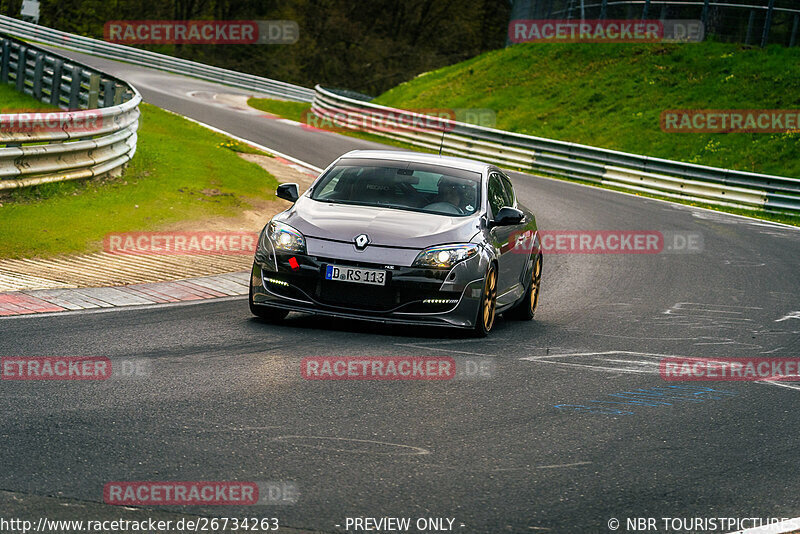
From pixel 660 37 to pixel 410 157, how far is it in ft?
106

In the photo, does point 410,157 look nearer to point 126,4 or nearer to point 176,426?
point 176,426

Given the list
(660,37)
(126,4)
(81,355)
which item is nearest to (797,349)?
(81,355)

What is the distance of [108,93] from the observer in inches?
874

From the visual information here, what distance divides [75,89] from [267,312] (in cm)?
1689

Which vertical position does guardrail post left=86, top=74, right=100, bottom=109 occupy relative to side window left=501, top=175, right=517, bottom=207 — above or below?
below

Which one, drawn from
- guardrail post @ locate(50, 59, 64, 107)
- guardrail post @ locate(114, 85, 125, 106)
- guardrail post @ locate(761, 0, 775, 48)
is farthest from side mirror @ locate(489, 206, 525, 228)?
guardrail post @ locate(761, 0, 775, 48)

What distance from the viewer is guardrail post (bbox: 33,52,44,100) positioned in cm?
2652

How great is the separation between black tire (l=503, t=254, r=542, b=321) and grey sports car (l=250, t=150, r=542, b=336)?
0.63m

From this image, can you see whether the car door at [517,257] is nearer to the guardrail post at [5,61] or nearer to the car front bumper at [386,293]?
the car front bumper at [386,293]

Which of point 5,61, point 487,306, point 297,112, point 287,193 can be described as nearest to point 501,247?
point 487,306

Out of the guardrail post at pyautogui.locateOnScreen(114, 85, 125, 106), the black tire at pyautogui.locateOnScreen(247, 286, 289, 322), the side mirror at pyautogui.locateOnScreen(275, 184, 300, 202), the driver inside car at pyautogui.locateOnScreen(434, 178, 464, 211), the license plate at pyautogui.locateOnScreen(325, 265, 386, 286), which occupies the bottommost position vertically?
the guardrail post at pyautogui.locateOnScreen(114, 85, 125, 106)

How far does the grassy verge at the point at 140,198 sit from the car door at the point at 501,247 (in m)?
4.80

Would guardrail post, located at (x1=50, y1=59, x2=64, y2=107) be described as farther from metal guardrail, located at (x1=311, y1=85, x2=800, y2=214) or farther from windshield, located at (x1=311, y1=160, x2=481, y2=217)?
windshield, located at (x1=311, y1=160, x2=481, y2=217)

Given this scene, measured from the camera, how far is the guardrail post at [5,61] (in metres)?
28.7
